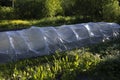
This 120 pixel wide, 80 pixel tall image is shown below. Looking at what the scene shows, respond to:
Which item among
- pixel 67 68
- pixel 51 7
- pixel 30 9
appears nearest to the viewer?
pixel 67 68

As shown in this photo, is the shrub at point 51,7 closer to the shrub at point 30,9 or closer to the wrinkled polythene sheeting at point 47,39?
the shrub at point 30,9

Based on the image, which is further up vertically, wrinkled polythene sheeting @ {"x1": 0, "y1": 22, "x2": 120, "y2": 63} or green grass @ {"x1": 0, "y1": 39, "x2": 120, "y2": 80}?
green grass @ {"x1": 0, "y1": 39, "x2": 120, "y2": 80}

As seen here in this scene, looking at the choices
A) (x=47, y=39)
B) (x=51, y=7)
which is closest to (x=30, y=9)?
(x=51, y=7)

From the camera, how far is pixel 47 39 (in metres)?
12.5

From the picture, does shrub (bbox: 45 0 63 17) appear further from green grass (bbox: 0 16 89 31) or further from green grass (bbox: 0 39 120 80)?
green grass (bbox: 0 39 120 80)

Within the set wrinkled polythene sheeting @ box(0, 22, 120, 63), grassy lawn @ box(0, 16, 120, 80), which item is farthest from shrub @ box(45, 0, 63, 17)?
grassy lawn @ box(0, 16, 120, 80)

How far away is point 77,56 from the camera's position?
10188 millimetres

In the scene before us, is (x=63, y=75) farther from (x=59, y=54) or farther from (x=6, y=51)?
(x=6, y=51)

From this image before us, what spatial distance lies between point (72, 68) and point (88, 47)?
12.1ft

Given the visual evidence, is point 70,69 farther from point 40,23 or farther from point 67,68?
point 40,23

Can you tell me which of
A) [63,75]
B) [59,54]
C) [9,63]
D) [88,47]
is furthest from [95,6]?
[63,75]

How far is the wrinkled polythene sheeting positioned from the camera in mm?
11484

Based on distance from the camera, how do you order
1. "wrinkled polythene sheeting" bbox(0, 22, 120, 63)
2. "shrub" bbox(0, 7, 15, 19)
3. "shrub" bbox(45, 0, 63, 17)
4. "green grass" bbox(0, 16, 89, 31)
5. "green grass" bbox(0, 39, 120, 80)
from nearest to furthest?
"green grass" bbox(0, 39, 120, 80) < "wrinkled polythene sheeting" bbox(0, 22, 120, 63) < "green grass" bbox(0, 16, 89, 31) < "shrub" bbox(45, 0, 63, 17) < "shrub" bbox(0, 7, 15, 19)

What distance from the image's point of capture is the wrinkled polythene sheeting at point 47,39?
11484 millimetres
